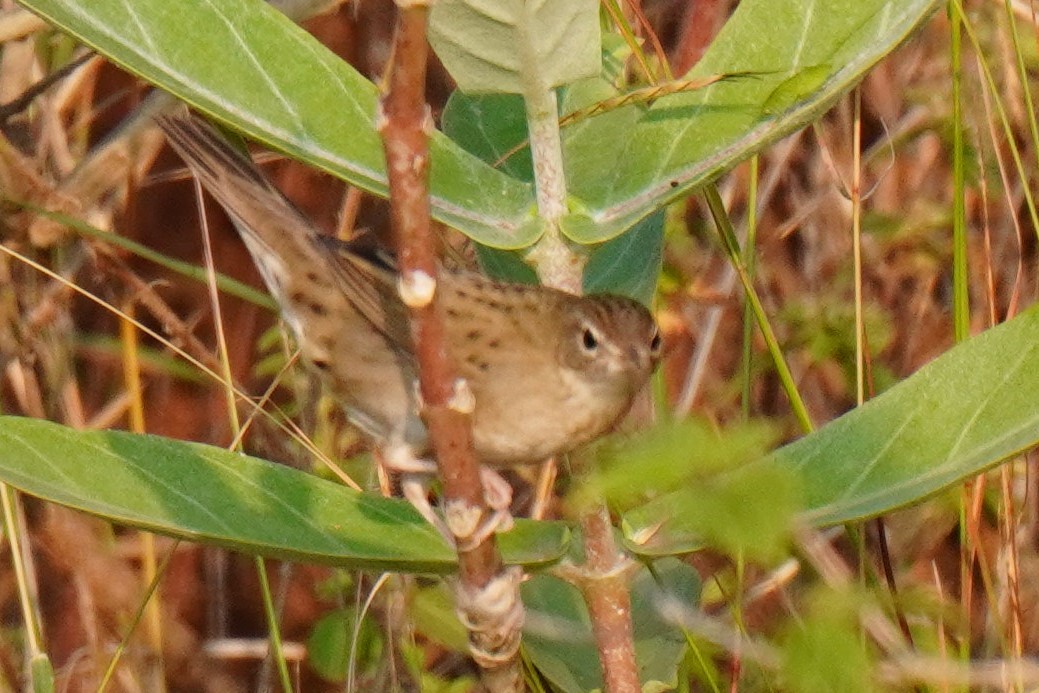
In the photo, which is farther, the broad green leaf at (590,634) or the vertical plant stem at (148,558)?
the vertical plant stem at (148,558)

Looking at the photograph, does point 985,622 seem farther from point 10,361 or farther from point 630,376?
point 10,361

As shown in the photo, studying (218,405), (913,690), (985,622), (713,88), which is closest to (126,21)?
(713,88)

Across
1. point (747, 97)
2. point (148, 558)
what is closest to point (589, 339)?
point (747, 97)

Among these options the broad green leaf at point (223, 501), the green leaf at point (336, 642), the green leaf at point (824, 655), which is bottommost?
the green leaf at point (824, 655)

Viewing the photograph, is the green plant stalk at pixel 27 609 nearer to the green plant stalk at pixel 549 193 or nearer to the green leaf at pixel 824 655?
the green plant stalk at pixel 549 193

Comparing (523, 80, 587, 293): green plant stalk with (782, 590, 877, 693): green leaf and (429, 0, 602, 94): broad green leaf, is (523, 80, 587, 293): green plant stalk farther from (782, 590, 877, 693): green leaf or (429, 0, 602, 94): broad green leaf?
(782, 590, 877, 693): green leaf

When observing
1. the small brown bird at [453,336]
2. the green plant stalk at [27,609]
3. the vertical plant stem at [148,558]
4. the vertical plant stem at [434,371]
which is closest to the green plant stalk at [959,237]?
the small brown bird at [453,336]

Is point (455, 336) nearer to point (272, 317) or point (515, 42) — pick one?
point (515, 42)

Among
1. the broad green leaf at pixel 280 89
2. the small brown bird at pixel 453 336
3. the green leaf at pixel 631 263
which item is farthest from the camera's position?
the small brown bird at pixel 453 336
